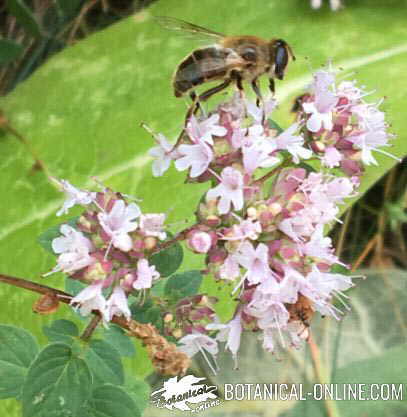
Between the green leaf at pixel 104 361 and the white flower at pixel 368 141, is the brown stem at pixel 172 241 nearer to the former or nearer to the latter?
the green leaf at pixel 104 361

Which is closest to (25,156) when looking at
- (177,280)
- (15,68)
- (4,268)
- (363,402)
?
(4,268)

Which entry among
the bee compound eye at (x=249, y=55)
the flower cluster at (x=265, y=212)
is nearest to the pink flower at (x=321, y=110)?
the flower cluster at (x=265, y=212)

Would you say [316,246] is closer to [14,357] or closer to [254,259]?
[254,259]

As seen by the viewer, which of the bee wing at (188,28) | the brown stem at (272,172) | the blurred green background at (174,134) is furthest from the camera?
the blurred green background at (174,134)

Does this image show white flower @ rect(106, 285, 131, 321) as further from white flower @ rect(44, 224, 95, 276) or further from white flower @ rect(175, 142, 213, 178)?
white flower @ rect(175, 142, 213, 178)

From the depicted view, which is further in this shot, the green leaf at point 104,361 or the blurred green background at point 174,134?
the blurred green background at point 174,134

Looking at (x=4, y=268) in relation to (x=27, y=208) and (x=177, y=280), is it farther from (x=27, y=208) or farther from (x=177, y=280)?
(x=177, y=280)

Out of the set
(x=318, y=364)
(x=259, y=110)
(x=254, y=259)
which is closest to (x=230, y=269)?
(x=254, y=259)
